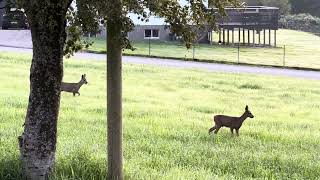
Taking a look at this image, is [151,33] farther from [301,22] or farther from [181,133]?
[181,133]

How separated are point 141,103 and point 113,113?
9.15m

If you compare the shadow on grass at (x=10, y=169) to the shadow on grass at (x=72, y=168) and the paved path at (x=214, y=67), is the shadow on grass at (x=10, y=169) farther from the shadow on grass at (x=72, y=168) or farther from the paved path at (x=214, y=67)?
the paved path at (x=214, y=67)

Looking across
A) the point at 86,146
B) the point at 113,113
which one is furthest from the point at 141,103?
the point at 113,113

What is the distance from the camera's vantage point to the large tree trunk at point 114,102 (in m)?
6.89

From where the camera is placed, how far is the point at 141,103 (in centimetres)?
1614

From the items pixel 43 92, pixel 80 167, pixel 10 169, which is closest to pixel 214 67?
pixel 80 167

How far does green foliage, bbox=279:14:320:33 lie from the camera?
90688 mm

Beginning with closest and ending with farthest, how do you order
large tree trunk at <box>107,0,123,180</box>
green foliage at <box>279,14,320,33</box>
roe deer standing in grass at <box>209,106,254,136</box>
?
large tree trunk at <box>107,0,123,180</box> → roe deer standing in grass at <box>209,106,254,136</box> → green foliage at <box>279,14,320,33</box>

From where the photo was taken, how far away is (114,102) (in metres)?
6.95

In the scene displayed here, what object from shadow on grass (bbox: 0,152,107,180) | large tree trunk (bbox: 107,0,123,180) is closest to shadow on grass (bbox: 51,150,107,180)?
shadow on grass (bbox: 0,152,107,180)

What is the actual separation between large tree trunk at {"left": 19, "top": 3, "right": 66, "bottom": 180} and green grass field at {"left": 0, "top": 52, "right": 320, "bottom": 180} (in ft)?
0.89

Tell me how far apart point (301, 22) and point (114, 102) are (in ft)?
290

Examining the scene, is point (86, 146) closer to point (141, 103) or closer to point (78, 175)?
point (78, 175)

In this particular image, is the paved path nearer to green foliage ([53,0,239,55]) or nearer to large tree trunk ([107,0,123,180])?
green foliage ([53,0,239,55])
